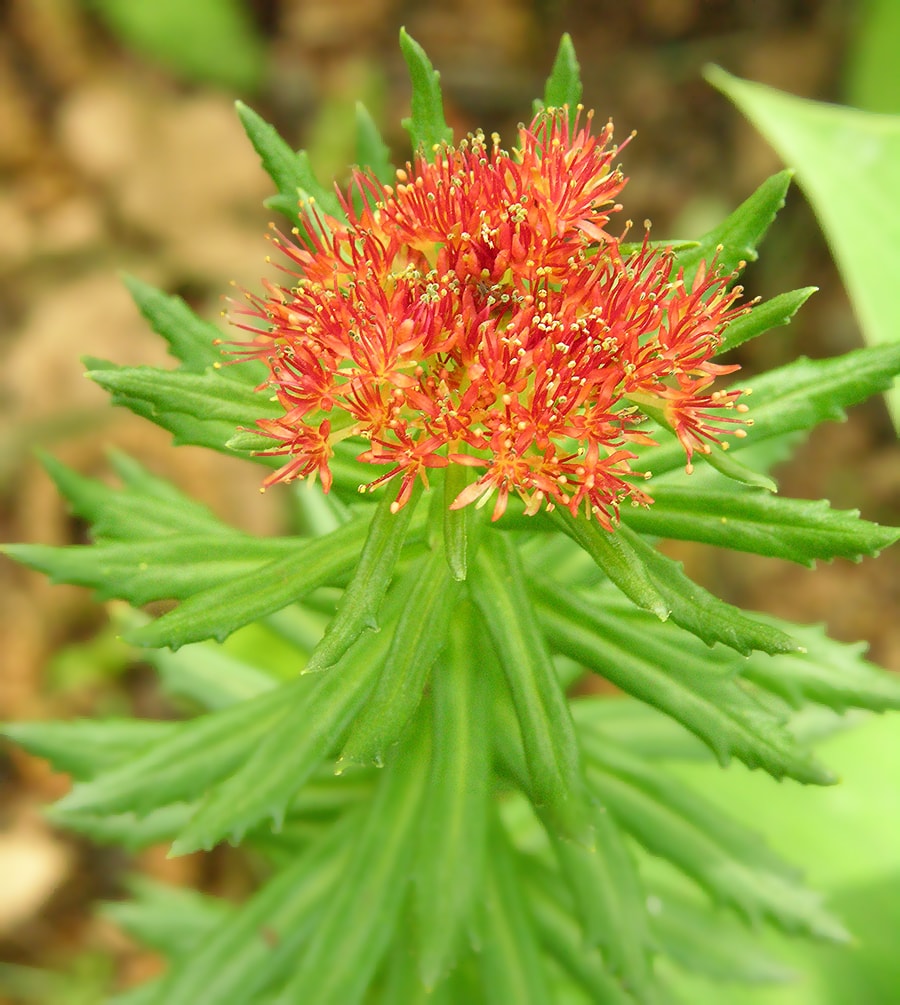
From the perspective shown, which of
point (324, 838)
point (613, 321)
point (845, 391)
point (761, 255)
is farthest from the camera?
point (761, 255)

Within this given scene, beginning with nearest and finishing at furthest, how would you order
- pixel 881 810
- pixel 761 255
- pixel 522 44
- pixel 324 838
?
pixel 324 838 → pixel 881 810 → pixel 761 255 → pixel 522 44

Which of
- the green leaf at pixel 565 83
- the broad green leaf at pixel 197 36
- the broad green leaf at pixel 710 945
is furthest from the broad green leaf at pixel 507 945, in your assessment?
the broad green leaf at pixel 197 36

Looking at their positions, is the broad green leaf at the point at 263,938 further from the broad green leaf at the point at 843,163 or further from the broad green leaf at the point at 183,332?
the broad green leaf at the point at 843,163

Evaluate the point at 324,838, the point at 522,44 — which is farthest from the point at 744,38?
the point at 324,838

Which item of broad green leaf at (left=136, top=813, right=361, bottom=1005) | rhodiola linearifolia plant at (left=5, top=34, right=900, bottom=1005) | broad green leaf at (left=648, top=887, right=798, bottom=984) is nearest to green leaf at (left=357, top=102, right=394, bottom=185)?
rhodiola linearifolia plant at (left=5, top=34, right=900, bottom=1005)

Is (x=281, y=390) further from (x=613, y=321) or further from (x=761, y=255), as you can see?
(x=761, y=255)

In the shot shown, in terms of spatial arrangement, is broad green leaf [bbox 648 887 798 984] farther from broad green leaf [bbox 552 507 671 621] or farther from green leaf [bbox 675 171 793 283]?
green leaf [bbox 675 171 793 283]
